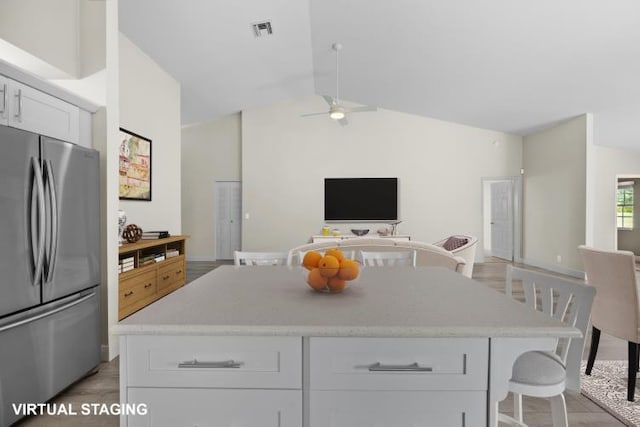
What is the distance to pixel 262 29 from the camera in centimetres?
441

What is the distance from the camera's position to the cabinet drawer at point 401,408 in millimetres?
881

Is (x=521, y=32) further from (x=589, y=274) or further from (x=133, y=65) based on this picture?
(x=133, y=65)

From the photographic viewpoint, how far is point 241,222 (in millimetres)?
7301

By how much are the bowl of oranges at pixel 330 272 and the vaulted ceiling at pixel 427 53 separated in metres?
3.49

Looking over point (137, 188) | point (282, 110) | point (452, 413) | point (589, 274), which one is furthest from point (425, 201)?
point (452, 413)

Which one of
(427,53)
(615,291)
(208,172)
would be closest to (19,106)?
(615,291)

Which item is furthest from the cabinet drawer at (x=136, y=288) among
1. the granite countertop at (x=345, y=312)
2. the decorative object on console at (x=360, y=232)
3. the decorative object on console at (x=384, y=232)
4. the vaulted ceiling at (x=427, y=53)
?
the decorative object on console at (x=384, y=232)

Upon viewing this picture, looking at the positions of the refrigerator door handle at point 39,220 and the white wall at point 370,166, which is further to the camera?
the white wall at point 370,166

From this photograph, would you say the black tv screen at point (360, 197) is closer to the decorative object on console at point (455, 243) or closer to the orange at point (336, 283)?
the decorative object on console at point (455, 243)

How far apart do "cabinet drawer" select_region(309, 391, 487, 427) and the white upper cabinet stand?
94.5 inches

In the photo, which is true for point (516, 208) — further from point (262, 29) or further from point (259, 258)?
point (259, 258)

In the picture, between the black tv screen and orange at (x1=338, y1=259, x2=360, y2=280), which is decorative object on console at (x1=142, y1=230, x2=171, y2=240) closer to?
orange at (x1=338, y1=259, x2=360, y2=280)

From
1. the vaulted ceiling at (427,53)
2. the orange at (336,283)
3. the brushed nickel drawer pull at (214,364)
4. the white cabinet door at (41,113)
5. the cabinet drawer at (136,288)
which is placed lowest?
the cabinet drawer at (136,288)

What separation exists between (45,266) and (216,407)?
159 cm
